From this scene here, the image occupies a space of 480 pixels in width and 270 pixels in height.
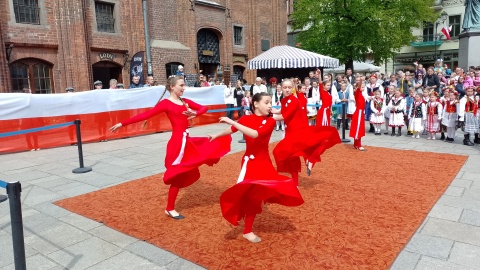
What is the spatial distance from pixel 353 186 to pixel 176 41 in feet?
56.4

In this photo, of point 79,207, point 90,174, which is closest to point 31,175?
point 90,174

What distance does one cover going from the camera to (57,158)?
889cm

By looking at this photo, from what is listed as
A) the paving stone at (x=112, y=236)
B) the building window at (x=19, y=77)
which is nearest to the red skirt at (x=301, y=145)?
the paving stone at (x=112, y=236)

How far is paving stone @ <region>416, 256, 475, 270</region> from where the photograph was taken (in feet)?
10.8

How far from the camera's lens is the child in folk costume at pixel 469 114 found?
9.42 meters

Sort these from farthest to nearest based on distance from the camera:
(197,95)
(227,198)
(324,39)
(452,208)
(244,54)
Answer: (244,54) → (324,39) → (197,95) → (452,208) → (227,198)

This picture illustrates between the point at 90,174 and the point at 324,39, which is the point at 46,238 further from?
the point at 324,39

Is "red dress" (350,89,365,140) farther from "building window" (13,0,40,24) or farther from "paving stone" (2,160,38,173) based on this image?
"building window" (13,0,40,24)

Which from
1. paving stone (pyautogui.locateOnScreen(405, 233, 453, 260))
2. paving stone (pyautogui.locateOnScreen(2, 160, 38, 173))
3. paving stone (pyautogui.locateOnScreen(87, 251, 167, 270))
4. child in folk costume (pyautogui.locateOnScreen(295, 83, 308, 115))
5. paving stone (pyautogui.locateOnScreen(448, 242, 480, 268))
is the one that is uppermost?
child in folk costume (pyautogui.locateOnScreen(295, 83, 308, 115))

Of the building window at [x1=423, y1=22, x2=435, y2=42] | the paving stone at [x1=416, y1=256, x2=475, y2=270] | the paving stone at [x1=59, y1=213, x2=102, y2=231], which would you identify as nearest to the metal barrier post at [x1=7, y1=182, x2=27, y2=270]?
the paving stone at [x1=59, y1=213, x2=102, y2=231]

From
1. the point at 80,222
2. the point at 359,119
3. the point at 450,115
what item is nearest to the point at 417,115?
the point at 450,115

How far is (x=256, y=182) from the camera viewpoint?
11.6 feet

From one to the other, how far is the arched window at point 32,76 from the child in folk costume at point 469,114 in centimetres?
1543

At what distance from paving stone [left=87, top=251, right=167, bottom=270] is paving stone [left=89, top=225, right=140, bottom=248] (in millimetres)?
302
